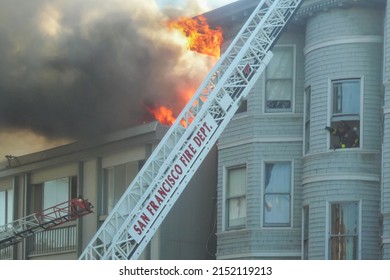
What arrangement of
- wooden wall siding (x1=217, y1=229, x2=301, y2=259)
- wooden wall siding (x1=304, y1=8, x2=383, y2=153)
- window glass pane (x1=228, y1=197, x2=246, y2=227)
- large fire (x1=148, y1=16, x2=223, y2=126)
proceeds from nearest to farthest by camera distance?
wooden wall siding (x1=304, y1=8, x2=383, y2=153) → wooden wall siding (x1=217, y1=229, x2=301, y2=259) → window glass pane (x1=228, y1=197, x2=246, y2=227) → large fire (x1=148, y1=16, x2=223, y2=126)

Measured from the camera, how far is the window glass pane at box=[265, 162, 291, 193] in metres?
20.2

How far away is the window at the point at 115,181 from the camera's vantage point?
845 inches

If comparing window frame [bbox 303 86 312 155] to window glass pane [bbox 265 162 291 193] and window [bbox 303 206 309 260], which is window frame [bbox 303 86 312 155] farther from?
window [bbox 303 206 309 260]

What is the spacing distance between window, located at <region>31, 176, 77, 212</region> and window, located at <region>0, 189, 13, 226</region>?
1.18ft

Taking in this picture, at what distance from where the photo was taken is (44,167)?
72.0 ft

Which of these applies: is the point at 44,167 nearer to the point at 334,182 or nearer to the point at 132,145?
the point at 132,145

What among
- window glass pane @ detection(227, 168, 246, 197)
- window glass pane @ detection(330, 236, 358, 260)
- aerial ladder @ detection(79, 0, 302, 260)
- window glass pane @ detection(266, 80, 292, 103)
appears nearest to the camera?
aerial ladder @ detection(79, 0, 302, 260)

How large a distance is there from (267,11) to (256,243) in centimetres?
338

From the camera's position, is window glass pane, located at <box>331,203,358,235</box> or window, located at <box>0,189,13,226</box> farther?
window, located at <box>0,189,13,226</box>

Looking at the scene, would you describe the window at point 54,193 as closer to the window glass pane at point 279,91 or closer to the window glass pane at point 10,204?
the window glass pane at point 10,204

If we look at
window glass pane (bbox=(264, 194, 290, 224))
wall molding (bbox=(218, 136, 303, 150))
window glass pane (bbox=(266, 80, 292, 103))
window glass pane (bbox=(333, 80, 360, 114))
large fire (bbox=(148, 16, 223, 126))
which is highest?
large fire (bbox=(148, 16, 223, 126))

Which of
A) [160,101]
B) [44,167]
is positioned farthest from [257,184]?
[44,167]

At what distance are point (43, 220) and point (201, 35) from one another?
362 centimetres

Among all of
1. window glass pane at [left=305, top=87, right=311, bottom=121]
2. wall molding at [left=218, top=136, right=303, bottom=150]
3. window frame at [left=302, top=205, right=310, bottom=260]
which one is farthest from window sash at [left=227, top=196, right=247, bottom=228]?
window glass pane at [left=305, top=87, right=311, bottom=121]
